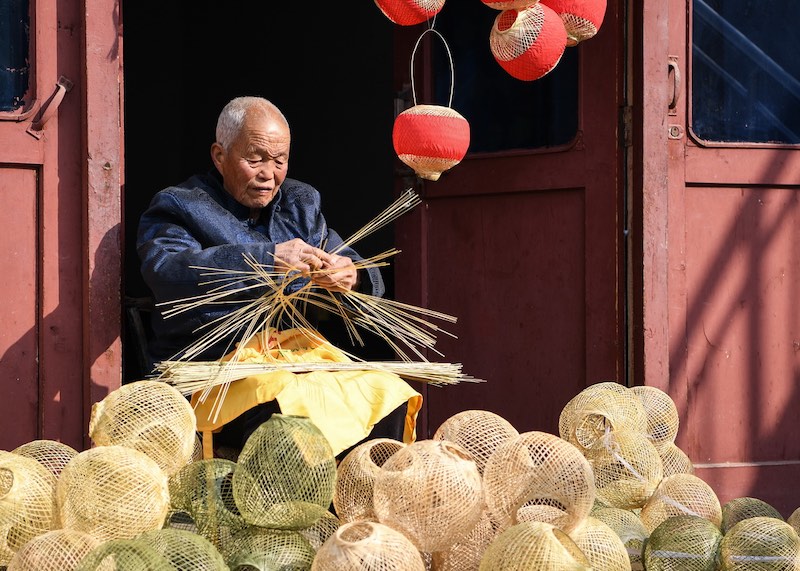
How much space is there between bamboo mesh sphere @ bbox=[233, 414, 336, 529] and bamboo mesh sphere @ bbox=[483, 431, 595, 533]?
378mm

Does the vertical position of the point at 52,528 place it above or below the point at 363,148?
below

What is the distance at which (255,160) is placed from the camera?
125 inches

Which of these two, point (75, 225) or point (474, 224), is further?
point (474, 224)

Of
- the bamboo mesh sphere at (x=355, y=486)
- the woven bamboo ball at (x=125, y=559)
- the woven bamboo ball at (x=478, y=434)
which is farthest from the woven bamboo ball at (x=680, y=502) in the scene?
the woven bamboo ball at (x=125, y=559)

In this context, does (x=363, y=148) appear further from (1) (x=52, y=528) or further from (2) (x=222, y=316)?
(1) (x=52, y=528)

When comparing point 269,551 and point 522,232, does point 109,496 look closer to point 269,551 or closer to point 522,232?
point 269,551

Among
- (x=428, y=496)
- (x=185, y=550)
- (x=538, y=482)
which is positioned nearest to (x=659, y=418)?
(x=538, y=482)

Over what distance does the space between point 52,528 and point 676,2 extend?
2.66 m

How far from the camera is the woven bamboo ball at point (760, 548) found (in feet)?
8.14

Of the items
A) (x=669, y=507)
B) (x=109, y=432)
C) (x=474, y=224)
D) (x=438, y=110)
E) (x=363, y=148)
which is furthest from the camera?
(x=363, y=148)

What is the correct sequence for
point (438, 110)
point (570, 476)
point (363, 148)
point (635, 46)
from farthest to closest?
point (363, 148) → point (635, 46) → point (438, 110) → point (570, 476)

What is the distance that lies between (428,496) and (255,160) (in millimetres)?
1310

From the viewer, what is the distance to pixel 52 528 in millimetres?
2381

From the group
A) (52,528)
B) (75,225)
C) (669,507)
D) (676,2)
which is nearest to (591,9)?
(676,2)
